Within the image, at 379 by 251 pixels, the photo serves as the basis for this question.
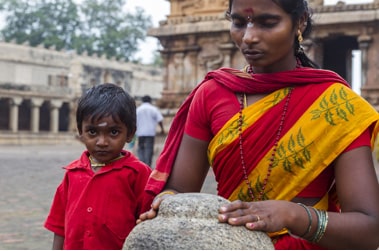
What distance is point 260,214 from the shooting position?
193 centimetres

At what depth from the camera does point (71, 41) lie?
6016 centimetres

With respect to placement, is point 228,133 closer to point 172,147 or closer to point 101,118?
point 172,147

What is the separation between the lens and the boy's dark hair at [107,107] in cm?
297

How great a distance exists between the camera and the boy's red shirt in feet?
9.56

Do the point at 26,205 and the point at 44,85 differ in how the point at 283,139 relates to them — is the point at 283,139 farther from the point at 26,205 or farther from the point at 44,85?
the point at 44,85

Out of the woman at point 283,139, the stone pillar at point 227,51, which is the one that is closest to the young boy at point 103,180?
the woman at point 283,139

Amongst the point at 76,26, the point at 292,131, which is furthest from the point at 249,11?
the point at 76,26

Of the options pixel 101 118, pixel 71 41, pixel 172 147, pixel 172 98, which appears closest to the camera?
pixel 172 147

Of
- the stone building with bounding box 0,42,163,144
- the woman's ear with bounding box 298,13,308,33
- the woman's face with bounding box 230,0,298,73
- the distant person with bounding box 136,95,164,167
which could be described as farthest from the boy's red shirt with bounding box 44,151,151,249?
the stone building with bounding box 0,42,163,144

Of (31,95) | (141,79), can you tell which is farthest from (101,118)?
(141,79)

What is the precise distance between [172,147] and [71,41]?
194 feet

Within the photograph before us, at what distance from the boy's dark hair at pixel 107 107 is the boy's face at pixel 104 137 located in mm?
23

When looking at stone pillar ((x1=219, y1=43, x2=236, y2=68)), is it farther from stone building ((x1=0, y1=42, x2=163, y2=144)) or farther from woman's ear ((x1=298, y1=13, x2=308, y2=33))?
stone building ((x1=0, y1=42, x2=163, y2=144))

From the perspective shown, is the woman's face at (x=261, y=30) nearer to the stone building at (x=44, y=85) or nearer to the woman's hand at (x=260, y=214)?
the woman's hand at (x=260, y=214)
